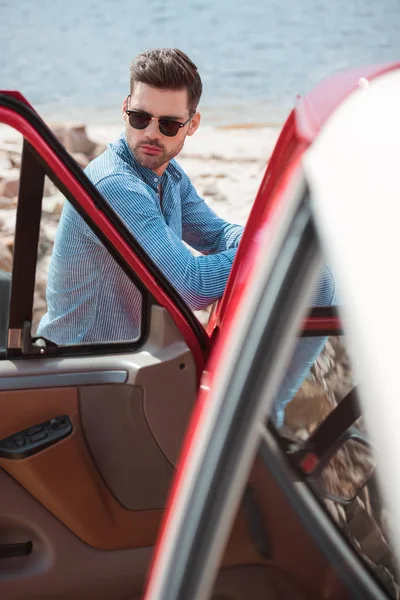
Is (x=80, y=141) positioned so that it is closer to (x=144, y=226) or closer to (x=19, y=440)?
(x=144, y=226)

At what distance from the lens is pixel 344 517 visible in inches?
47.7

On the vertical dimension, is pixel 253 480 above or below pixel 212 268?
above

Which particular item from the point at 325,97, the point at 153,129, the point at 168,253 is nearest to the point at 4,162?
Result: the point at 168,253

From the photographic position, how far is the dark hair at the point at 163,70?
249 centimetres

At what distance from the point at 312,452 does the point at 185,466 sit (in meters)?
0.20

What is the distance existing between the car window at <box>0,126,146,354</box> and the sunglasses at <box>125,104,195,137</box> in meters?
0.49

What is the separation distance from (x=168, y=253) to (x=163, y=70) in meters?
0.59

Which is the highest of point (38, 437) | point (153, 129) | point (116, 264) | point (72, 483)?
point (153, 129)

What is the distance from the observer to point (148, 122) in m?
2.48

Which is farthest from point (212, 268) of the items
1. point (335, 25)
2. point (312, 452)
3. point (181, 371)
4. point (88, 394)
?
point (335, 25)

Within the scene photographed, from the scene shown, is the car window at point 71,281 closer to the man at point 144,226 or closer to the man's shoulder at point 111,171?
the man at point 144,226

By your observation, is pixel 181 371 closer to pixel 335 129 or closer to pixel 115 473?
pixel 115 473

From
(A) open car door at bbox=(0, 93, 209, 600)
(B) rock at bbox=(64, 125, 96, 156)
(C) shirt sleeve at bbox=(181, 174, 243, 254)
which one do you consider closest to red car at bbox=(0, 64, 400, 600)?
(A) open car door at bbox=(0, 93, 209, 600)

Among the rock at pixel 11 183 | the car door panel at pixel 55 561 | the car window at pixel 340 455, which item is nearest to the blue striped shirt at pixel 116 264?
the rock at pixel 11 183
